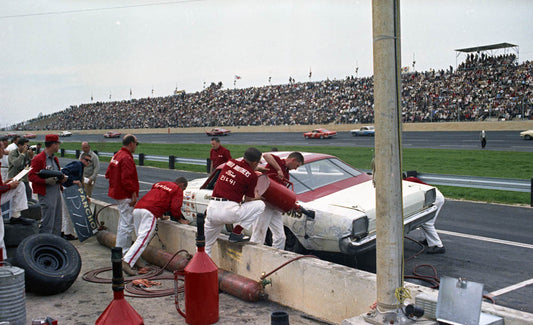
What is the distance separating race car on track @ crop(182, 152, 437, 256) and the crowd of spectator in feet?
114

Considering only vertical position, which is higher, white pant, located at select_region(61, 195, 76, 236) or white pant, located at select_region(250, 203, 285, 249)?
white pant, located at select_region(250, 203, 285, 249)

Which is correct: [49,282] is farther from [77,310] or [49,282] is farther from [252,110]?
[252,110]

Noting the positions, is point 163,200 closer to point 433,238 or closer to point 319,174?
point 319,174

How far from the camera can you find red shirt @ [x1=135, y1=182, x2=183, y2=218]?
698 cm

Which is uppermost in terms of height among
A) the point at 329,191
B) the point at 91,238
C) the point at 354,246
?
the point at 329,191

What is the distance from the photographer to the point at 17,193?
6434 millimetres

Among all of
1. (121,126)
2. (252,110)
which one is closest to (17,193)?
(252,110)

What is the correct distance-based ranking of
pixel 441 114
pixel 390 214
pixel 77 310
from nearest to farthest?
pixel 390 214
pixel 77 310
pixel 441 114

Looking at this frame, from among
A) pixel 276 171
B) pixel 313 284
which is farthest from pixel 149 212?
pixel 313 284

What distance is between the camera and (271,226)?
20.9ft

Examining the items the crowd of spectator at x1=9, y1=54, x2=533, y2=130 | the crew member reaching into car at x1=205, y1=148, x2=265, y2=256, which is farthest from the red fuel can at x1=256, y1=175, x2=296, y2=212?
the crowd of spectator at x1=9, y1=54, x2=533, y2=130

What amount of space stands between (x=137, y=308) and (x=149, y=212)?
5.63ft

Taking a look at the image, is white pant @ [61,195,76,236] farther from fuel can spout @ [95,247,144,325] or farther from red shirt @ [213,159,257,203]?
fuel can spout @ [95,247,144,325]

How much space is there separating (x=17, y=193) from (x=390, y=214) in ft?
16.5
